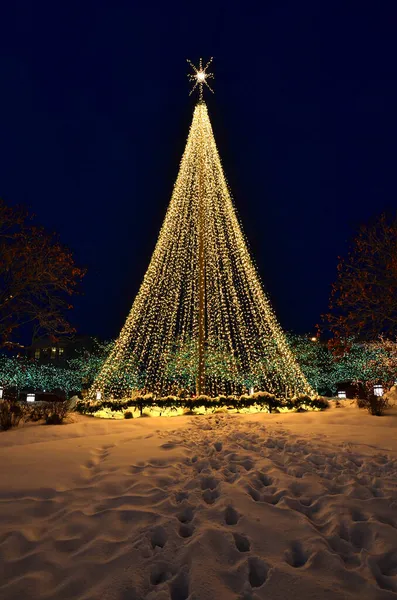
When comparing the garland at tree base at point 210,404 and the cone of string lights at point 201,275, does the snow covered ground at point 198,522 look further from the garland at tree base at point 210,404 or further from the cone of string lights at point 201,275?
the cone of string lights at point 201,275

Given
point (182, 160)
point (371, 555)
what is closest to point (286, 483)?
point (371, 555)

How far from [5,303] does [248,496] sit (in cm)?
969

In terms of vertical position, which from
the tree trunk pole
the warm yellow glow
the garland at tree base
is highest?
the warm yellow glow

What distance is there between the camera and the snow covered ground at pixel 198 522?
2.59 metres

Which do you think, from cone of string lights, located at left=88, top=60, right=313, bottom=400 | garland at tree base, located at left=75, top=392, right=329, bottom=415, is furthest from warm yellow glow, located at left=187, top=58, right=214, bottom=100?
garland at tree base, located at left=75, top=392, right=329, bottom=415

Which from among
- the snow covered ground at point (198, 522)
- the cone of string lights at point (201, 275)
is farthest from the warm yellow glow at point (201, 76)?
the snow covered ground at point (198, 522)

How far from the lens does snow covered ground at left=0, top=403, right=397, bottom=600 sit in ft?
8.50

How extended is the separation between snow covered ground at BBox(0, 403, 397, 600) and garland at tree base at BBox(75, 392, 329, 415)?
6.09 meters

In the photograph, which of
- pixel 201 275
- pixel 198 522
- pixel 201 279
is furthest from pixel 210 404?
pixel 198 522

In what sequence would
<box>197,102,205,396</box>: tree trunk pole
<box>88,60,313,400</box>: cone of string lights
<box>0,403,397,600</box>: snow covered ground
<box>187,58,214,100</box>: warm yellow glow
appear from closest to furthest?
<box>0,403,397,600</box>: snow covered ground, <box>197,102,205,396</box>: tree trunk pole, <box>88,60,313,400</box>: cone of string lights, <box>187,58,214,100</box>: warm yellow glow

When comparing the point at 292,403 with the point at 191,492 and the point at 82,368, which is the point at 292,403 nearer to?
the point at 191,492

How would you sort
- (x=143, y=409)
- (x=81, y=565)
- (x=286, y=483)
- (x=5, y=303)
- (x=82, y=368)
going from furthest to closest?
(x=82, y=368) → (x=143, y=409) → (x=5, y=303) → (x=286, y=483) → (x=81, y=565)

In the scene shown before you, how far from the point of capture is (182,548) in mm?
3039

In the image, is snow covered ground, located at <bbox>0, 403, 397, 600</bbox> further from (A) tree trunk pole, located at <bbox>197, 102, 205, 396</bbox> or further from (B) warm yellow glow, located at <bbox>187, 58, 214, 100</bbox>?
(B) warm yellow glow, located at <bbox>187, 58, 214, 100</bbox>
